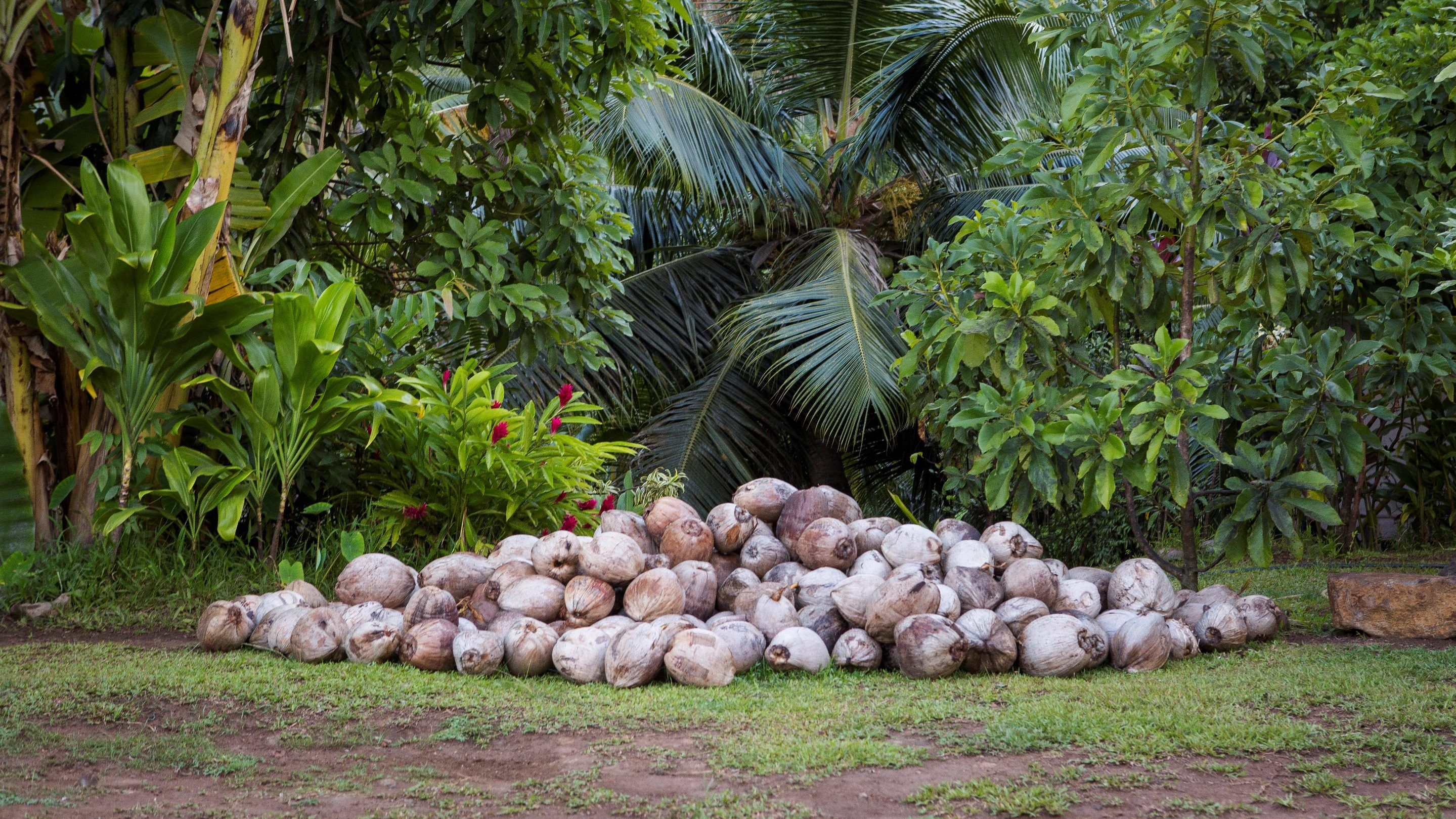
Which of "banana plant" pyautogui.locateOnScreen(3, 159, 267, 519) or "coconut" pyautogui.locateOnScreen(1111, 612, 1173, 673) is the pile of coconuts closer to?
"coconut" pyautogui.locateOnScreen(1111, 612, 1173, 673)

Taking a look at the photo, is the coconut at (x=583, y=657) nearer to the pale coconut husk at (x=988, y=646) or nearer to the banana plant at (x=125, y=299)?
the pale coconut husk at (x=988, y=646)

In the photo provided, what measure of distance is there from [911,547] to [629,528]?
1.02 metres

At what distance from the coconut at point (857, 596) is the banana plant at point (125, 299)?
94.8 inches

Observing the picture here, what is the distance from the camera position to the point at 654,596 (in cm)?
340

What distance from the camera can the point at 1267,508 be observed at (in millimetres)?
3746

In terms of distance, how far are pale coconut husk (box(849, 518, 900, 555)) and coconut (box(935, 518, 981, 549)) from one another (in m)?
0.17

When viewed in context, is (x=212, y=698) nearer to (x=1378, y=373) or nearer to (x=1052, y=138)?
(x=1052, y=138)

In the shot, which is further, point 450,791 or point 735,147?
point 735,147

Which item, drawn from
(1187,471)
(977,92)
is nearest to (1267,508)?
(1187,471)

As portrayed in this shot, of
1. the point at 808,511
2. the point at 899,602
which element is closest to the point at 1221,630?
the point at 899,602

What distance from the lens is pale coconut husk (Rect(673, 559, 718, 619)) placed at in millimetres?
3586

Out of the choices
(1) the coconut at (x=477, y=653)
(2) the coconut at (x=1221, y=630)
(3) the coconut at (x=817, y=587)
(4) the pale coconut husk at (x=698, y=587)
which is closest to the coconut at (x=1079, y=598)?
(2) the coconut at (x=1221, y=630)

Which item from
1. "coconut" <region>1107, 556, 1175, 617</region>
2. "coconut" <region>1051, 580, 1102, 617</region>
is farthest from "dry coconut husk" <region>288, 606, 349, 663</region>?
"coconut" <region>1107, 556, 1175, 617</region>

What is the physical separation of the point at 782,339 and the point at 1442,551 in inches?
158
